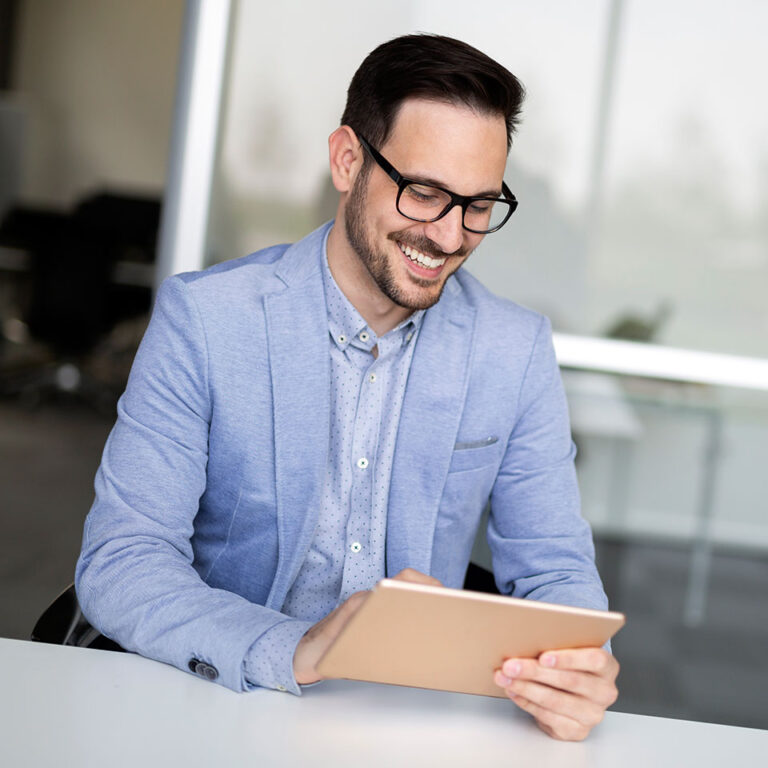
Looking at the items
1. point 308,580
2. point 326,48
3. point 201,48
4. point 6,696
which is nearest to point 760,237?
point 326,48

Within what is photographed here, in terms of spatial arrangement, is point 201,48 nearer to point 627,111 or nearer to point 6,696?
point 627,111

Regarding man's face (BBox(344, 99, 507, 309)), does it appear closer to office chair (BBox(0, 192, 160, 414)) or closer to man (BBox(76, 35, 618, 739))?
man (BBox(76, 35, 618, 739))

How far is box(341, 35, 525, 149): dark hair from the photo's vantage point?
144 cm

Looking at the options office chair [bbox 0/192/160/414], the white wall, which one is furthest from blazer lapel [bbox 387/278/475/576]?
the white wall

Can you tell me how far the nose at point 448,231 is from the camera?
1447 millimetres

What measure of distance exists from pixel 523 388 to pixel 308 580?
0.46 metres

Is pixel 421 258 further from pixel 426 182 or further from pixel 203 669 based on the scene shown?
pixel 203 669

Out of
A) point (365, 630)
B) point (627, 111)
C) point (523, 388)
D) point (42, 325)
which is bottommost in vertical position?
point (42, 325)

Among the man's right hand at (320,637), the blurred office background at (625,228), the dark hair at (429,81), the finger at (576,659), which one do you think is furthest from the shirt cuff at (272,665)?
the blurred office background at (625,228)

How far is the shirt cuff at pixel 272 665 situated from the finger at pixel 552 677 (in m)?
0.22

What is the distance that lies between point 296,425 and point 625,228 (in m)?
1.47

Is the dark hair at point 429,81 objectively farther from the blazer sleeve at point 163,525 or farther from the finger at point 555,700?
the finger at point 555,700

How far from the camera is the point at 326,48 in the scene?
238 cm

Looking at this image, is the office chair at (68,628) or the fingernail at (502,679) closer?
the fingernail at (502,679)
